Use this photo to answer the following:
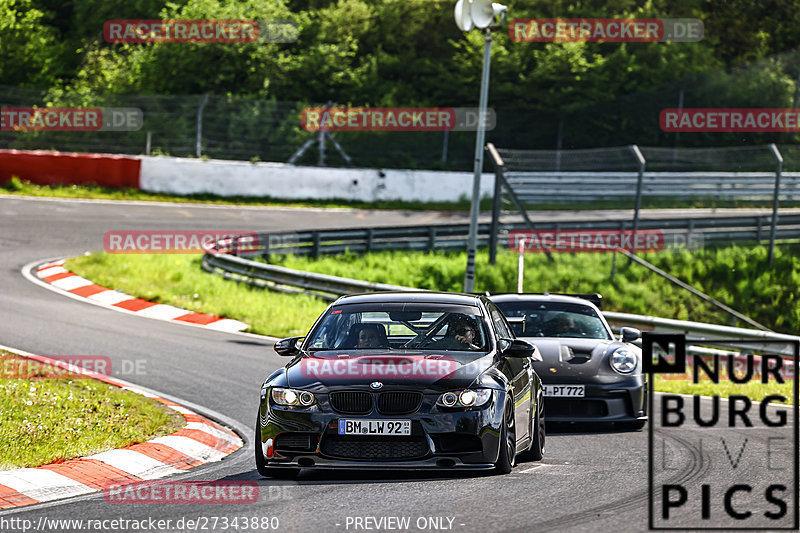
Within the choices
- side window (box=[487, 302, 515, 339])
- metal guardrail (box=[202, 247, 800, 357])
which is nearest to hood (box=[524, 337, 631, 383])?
side window (box=[487, 302, 515, 339])

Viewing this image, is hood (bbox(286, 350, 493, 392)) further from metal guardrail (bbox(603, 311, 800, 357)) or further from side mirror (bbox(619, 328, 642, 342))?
metal guardrail (bbox(603, 311, 800, 357))

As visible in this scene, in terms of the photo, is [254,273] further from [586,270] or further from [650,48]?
[650,48]

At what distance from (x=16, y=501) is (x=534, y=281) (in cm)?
1767

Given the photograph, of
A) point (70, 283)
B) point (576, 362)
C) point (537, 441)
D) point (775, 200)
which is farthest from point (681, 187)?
point (537, 441)

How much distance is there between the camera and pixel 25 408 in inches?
391

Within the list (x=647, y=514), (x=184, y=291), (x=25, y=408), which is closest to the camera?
(x=647, y=514)

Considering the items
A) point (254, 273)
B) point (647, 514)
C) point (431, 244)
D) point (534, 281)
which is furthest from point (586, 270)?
point (647, 514)

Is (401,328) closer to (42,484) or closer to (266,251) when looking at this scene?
(42,484)

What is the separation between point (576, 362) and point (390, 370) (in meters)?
3.72

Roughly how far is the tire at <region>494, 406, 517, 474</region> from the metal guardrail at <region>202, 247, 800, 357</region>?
331 inches

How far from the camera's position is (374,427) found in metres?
7.32

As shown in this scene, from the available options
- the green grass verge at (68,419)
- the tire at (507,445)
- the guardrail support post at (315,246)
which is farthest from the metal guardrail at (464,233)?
the tire at (507,445)

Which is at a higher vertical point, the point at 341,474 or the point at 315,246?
the point at 315,246

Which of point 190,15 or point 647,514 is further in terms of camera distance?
point 190,15
